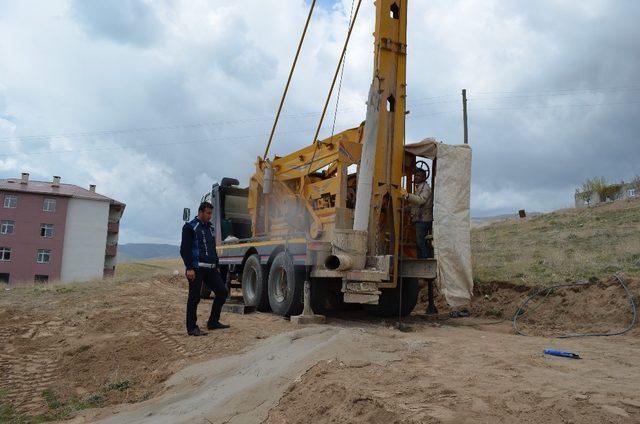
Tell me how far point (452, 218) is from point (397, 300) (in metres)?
2.10

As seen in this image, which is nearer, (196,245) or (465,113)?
(196,245)

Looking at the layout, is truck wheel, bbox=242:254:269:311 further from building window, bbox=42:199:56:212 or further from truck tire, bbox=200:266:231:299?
building window, bbox=42:199:56:212

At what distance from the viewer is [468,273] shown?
856 cm

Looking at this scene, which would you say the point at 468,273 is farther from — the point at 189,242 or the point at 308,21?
the point at 308,21

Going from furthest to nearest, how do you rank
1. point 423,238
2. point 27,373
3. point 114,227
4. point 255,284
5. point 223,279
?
point 114,227
point 223,279
point 255,284
point 423,238
point 27,373

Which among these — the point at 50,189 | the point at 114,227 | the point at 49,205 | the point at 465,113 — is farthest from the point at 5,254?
the point at 465,113

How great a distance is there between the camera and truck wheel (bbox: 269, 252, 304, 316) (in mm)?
8844

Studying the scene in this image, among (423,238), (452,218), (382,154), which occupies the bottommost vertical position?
(423,238)

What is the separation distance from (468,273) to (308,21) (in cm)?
598

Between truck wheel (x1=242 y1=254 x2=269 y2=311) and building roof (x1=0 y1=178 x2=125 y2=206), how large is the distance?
155 feet

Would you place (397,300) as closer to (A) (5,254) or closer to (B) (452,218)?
(B) (452,218)

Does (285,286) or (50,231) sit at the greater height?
(50,231)

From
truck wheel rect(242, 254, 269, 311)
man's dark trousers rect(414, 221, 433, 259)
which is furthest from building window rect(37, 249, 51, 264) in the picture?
man's dark trousers rect(414, 221, 433, 259)

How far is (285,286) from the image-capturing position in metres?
9.50
